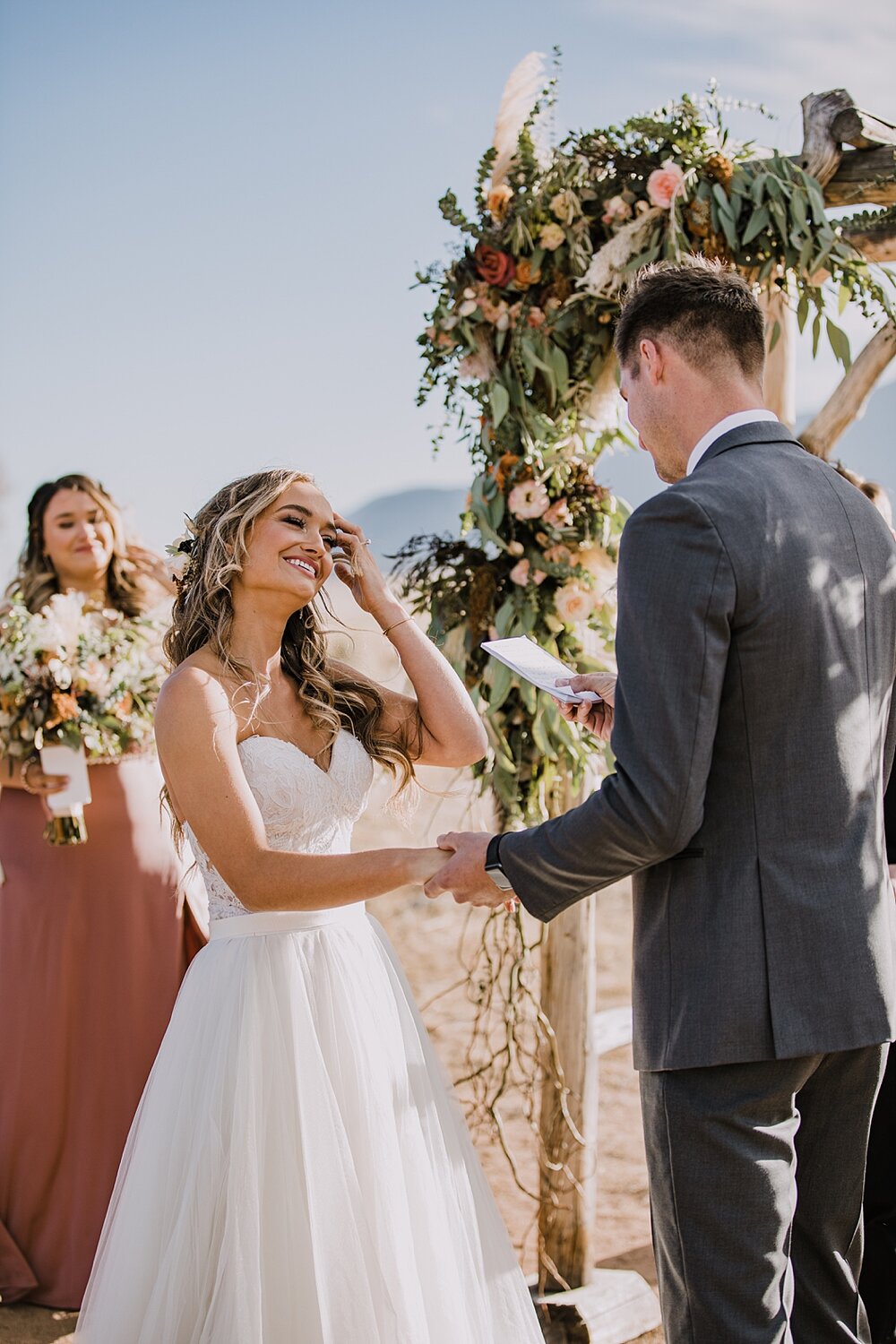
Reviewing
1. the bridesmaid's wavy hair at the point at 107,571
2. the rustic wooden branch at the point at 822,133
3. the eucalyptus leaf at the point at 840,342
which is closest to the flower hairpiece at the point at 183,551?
the bridesmaid's wavy hair at the point at 107,571

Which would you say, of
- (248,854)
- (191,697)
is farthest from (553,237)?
(248,854)

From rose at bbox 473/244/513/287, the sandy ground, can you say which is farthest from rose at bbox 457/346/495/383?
the sandy ground

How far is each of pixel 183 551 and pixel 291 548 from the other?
309 millimetres

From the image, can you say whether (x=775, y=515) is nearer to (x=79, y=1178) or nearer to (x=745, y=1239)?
(x=745, y=1239)

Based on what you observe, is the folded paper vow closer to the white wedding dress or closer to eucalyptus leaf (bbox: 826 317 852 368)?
the white wedding dress

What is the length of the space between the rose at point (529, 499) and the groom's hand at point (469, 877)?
1.61m

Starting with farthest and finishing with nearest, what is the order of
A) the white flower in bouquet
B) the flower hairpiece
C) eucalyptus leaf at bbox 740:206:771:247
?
the white flower in bouquet < eucalyptus leaf at bbox 740:206:771:247 < the flower hairpiece

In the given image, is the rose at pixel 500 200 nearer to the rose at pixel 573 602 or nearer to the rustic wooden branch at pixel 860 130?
the rustic wooden branch at pixel 860 130

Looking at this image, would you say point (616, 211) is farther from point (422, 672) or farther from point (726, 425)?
point (726, 425)

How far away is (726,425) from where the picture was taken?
6.85 feet

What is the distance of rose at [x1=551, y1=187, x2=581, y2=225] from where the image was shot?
3654mm

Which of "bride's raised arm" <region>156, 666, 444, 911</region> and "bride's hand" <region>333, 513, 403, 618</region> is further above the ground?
"bride's hand" <region>333, 513, 403, 618</region>

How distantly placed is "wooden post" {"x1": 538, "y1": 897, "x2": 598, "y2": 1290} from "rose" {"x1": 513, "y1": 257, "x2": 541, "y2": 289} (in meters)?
1.92

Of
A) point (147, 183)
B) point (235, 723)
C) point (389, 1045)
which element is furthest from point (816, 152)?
Result: point (147, 183)
